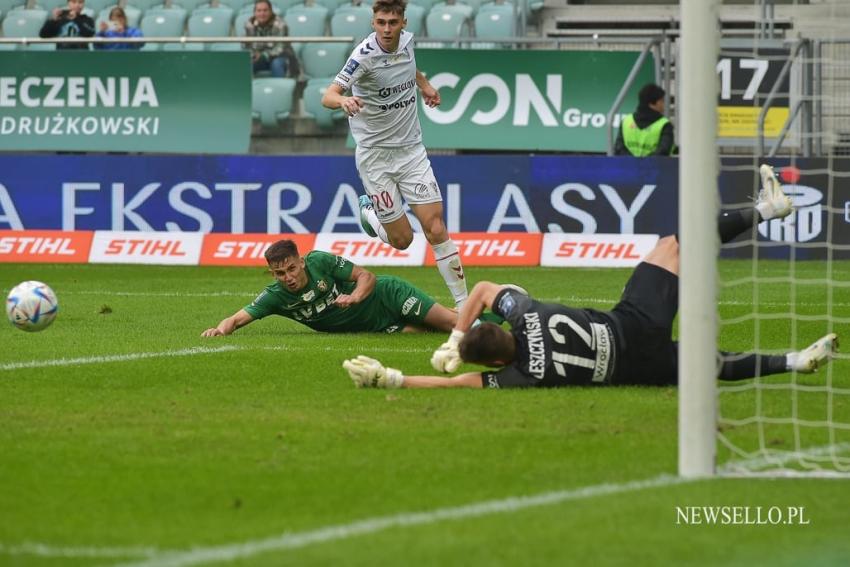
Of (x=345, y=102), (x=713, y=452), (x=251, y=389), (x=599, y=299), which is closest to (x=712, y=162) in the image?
(x=713, y=452)

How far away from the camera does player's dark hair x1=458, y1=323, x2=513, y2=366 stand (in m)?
8.30

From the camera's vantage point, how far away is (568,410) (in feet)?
26.4

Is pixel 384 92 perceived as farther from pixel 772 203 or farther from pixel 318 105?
pixel 318 105

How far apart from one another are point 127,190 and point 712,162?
49.2 feet

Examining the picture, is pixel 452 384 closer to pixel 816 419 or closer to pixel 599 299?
pixel 816 419

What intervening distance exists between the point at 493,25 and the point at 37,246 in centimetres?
787

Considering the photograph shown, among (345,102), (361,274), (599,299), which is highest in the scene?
(345,102)

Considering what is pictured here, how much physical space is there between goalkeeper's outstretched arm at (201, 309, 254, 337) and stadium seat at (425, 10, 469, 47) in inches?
504

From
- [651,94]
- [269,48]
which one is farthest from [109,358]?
[269,48]

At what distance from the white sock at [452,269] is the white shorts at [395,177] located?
1.48ft

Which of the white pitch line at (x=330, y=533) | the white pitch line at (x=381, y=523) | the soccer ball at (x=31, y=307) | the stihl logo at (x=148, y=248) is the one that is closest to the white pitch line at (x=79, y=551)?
the white pitch line at (x=330, y=533)

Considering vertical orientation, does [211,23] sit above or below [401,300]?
above

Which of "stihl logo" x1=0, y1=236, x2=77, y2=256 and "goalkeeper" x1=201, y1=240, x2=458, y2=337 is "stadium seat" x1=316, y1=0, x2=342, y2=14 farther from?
"goalkeeper" x1=201, y1=240, x2=458, y2=337

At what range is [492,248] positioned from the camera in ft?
63.9
